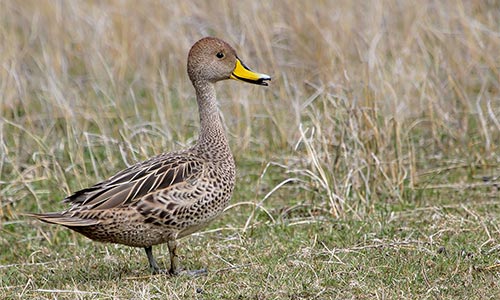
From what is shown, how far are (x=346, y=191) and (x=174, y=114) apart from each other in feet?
8.06

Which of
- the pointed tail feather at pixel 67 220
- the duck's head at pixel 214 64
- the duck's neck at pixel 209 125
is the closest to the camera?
the pointed tail feather at pixel 67 220

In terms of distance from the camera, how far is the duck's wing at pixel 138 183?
485 cm

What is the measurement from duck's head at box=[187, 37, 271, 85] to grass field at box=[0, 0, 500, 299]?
0.89 metres

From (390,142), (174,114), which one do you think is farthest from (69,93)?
(390,142)

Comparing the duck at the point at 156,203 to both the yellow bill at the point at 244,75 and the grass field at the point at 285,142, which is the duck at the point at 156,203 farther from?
the yellow bill at the point at 244,75

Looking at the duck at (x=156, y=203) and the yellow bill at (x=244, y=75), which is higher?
the yellow bill at (x=244, y=75)

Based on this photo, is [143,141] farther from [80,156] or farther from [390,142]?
[390,142]

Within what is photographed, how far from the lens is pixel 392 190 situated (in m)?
6.46

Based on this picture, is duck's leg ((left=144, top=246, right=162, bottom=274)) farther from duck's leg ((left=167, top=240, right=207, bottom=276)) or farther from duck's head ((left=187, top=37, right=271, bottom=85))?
duck's head ((left=187, top=37, right=271, bottom=85))

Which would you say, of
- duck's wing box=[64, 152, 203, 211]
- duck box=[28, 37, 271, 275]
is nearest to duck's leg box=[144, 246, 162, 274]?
duck box=[28, 37, 271, 275]

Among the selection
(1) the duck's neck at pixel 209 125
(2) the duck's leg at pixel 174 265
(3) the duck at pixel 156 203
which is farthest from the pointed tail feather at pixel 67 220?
(1) the duck's neck at pixel 209 125

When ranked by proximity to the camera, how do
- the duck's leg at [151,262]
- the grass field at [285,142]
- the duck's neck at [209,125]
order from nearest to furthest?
the grass field at [285,142] → the duck's leg at [151,262] → the duck's neck at [209,125]

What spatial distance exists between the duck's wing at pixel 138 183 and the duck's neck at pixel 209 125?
21 centimetres

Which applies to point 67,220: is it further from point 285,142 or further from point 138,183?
point 285,142
